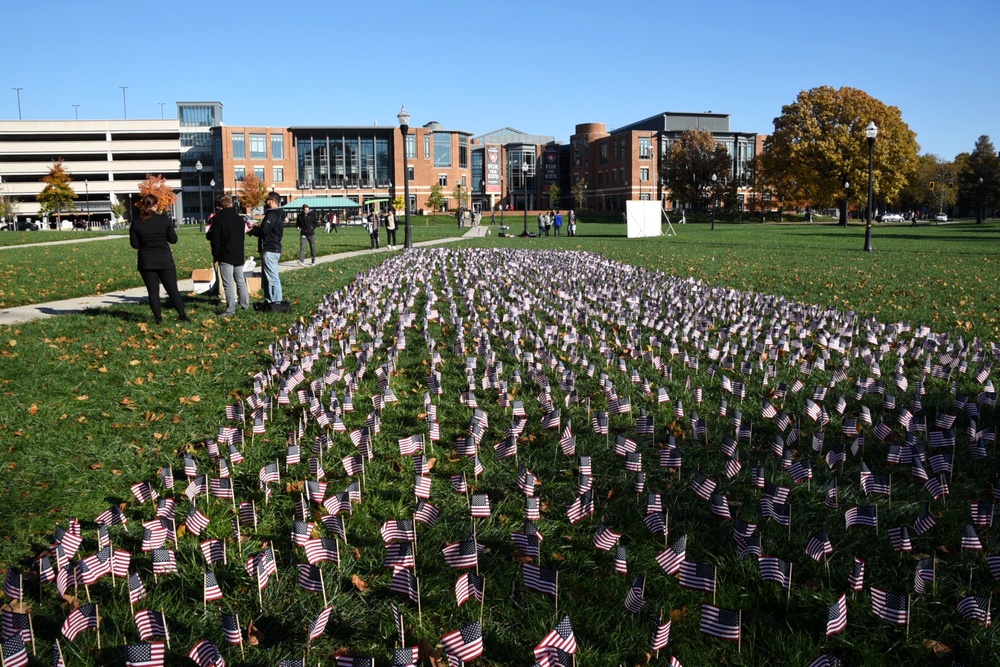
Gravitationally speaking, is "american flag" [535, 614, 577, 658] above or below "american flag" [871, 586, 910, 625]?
above

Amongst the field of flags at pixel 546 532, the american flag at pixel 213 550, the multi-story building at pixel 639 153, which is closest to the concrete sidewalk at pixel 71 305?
the field of flags at pixel 546 532

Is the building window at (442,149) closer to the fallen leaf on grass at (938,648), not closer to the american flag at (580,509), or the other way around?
the american flag at (580,509)

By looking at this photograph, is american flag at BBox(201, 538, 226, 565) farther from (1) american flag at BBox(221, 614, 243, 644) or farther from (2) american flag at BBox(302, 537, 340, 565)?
(1) american flag at BBox(221, 614, 243, 644)

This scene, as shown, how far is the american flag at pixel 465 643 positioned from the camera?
8.66 feet

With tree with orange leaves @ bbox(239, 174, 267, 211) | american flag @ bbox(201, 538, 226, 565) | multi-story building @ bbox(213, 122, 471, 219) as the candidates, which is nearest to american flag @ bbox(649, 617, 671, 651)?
american flag @ bbox(201, 538, 226, 565)

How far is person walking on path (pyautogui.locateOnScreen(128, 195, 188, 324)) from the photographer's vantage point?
9.87m

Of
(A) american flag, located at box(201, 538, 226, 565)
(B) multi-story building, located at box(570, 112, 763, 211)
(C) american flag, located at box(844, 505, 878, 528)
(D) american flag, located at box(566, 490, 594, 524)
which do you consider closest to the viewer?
(A) american flag, located at box(201, 538, 226, 565)

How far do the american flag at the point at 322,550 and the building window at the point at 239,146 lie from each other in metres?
110

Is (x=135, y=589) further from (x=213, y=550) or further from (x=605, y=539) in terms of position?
(x=605, y=539)

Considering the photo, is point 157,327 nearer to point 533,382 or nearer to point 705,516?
A: point 533,382

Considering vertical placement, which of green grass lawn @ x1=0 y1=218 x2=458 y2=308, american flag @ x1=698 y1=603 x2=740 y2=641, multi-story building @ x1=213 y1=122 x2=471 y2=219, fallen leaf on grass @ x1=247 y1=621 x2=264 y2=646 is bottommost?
fallen leaf on grass @ x1=247 y1=621 x2=264 y2=646

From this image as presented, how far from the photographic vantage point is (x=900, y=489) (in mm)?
4402

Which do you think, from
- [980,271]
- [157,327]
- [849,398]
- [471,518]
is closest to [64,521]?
[471,518]

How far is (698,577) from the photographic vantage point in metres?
3.09
